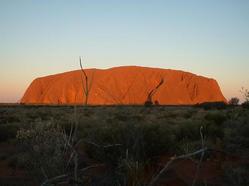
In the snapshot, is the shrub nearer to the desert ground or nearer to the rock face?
the desert ground

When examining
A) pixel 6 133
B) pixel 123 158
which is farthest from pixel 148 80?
pixel 123 158

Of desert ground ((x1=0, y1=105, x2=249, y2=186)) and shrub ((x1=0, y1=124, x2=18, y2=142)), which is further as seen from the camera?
shrub ((x1=0, y1=124, x2=18, y2=142))

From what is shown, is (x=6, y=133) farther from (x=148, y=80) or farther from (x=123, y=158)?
A: (x=148, y=80)

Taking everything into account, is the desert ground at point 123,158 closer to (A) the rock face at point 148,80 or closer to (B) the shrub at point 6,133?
(B) the shrub at point 6,133

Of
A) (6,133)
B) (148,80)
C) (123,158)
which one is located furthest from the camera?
(148,80)

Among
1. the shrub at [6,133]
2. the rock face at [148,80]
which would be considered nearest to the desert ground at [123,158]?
the shrub at [6,133]

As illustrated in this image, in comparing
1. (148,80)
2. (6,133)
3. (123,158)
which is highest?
(123,158)

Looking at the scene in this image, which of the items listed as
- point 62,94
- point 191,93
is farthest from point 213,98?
point 62,94

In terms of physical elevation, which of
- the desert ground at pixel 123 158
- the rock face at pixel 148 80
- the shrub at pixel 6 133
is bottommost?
the rock face at pixel 148 80

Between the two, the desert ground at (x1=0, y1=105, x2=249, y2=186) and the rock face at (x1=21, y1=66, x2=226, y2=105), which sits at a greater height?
the desert ground at (x1=0, y1=105, x2=249, y2=186)

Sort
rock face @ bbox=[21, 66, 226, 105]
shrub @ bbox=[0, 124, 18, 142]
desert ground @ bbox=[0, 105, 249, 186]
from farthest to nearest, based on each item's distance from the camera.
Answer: rock face @ bbox=[21, 66, 226, 105], shrub @ bbox=[0, 124, 18, 142], desert ground @ bbox=[0, 105, 249, 186]

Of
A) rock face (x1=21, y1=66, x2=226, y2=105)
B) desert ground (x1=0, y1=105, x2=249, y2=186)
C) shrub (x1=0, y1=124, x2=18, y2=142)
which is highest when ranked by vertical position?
desert ground (x1=0, y1=105, x2=249, y2=186)

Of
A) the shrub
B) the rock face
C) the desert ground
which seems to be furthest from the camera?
the rock face

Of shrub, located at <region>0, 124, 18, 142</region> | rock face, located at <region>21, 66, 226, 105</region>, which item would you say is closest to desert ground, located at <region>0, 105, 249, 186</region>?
shrub, located at <region>0, 124, 18, 142</region>
